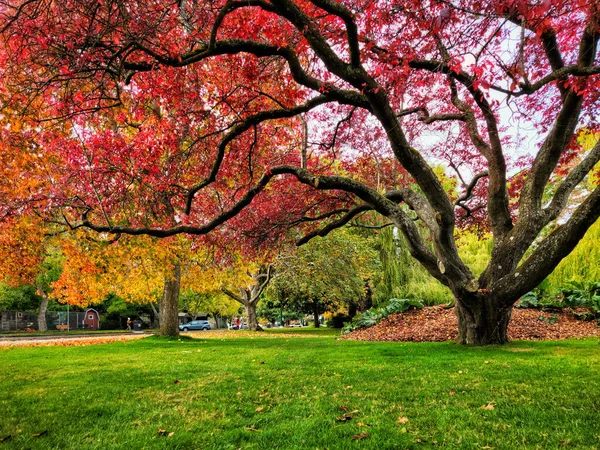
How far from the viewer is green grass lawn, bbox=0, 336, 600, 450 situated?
319 cm

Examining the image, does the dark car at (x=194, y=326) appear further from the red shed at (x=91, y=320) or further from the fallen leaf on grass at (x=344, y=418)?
the fallen leaf on grass at (x=344, y=418)

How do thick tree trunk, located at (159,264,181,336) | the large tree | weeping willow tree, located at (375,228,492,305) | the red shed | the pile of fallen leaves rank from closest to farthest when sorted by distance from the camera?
the large tree
the pile of fallen leaves
thick tree trunk, located at (159,264,181,336)
weeping willow tree, located at (375,228,492,305)
the red shed

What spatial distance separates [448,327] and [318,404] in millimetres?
8550

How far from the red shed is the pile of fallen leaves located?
37166mm

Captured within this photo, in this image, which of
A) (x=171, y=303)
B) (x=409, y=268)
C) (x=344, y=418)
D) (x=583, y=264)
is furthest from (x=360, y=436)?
(x=409, y=268)

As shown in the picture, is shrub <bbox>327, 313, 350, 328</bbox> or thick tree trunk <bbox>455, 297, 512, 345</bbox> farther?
shrub <bbox>327, 313, 350, 328</bbox>

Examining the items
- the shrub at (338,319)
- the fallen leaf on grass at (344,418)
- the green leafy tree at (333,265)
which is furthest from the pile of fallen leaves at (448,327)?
the shrub at (338,319)

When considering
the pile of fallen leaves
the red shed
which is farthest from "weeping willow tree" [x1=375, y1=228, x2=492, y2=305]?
the red shed

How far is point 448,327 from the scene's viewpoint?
37.8ft

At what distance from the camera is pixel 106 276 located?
560 inches

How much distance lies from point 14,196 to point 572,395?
13260 mm

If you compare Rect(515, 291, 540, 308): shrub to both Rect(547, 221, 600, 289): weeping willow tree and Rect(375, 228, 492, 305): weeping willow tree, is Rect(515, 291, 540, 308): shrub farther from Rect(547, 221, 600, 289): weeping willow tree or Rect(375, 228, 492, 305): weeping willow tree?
Rect(375, 228, 492, 305): weeping willow tree

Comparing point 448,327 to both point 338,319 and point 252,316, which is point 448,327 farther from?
point 338,319

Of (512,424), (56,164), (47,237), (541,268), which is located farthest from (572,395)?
(47,237)
